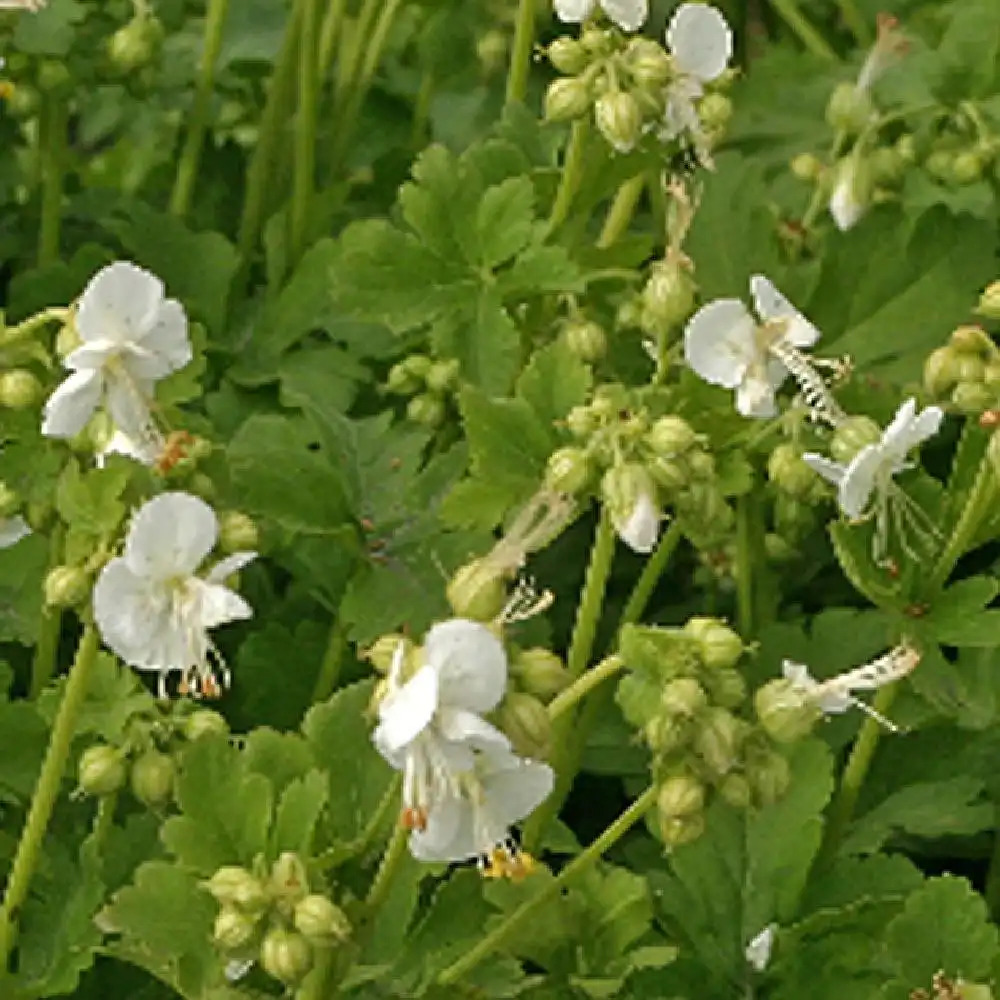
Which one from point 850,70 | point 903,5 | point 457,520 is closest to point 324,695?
point 457,520

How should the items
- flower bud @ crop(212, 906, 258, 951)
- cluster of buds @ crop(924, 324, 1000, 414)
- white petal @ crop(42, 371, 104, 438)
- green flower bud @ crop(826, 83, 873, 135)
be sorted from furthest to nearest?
green flower bud @ crop(826, 83, 873, 135) < cluster of buds @ crop(924, 324, 1000, 414) < white petal @ crop(42, 371, 104, 438) < flower bud @ crop(212, 906, 258, 951)

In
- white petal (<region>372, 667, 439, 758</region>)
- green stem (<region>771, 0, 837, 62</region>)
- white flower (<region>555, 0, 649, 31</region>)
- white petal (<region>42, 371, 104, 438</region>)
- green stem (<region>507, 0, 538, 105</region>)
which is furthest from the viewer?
green stem (<region>771, 0, 837, 62</region>)

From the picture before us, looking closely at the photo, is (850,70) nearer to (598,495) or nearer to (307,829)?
(598,495)

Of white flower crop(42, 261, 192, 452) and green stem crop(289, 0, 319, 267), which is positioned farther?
green stem crop(289, 0, 319, 267)

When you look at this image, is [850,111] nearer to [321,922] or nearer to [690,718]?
[690,718]

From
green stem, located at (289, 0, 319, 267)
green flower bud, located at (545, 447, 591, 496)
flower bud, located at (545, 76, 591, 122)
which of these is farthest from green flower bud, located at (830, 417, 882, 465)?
green stem, located at (289, 0, 319, 267)

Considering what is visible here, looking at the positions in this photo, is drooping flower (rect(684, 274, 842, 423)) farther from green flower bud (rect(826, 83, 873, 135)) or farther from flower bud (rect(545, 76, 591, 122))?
green flower bud (rect(826, 83, 873, 135))

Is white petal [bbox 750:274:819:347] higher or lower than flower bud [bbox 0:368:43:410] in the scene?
lower

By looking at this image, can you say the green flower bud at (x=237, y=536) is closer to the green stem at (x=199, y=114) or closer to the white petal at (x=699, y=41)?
the white petal at (x=699, y=41)
